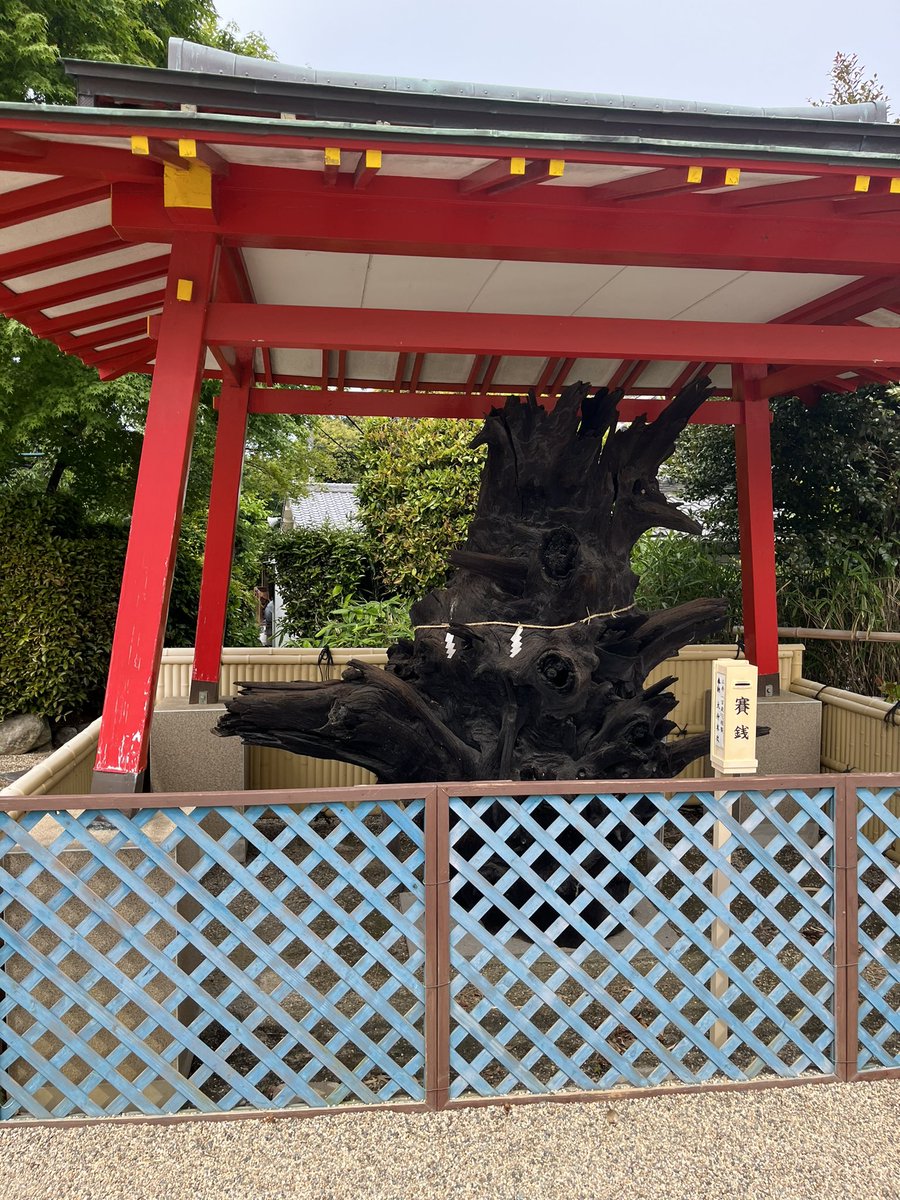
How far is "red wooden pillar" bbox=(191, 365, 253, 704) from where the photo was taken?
5.96m

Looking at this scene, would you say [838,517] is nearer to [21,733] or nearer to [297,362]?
[297,362]

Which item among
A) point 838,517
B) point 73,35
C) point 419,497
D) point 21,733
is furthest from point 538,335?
point 73,35

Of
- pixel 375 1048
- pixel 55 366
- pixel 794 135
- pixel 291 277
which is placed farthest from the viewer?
pixel 55 366

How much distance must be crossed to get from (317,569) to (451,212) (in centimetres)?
726

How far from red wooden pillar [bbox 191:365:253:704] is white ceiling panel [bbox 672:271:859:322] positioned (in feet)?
10.2

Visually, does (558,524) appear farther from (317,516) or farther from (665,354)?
(317,516)

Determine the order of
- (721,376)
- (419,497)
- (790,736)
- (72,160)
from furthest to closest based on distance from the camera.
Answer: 1. (419,497)
2. (721,376)
3. (790,736)
4. (72,160)

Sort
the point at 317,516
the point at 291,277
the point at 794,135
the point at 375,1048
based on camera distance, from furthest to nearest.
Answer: the point at 317,516, the point at 291,277, the point at 794,135, the point at 375,1048

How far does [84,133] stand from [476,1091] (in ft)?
11.1

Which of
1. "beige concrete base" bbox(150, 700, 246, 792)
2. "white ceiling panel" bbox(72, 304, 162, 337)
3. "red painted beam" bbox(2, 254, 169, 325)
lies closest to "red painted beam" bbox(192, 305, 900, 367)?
"red painted beam" bbox(2, 254, 169, 325)

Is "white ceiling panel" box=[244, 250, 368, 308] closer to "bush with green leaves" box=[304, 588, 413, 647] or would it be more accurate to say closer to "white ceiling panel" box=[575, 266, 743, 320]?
"white ceiling panel" box=[575, 266, 743, 320]

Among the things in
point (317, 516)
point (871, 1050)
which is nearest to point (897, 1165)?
point (871, 1050)

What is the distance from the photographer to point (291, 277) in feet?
15.0

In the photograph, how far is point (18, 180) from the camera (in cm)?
331
